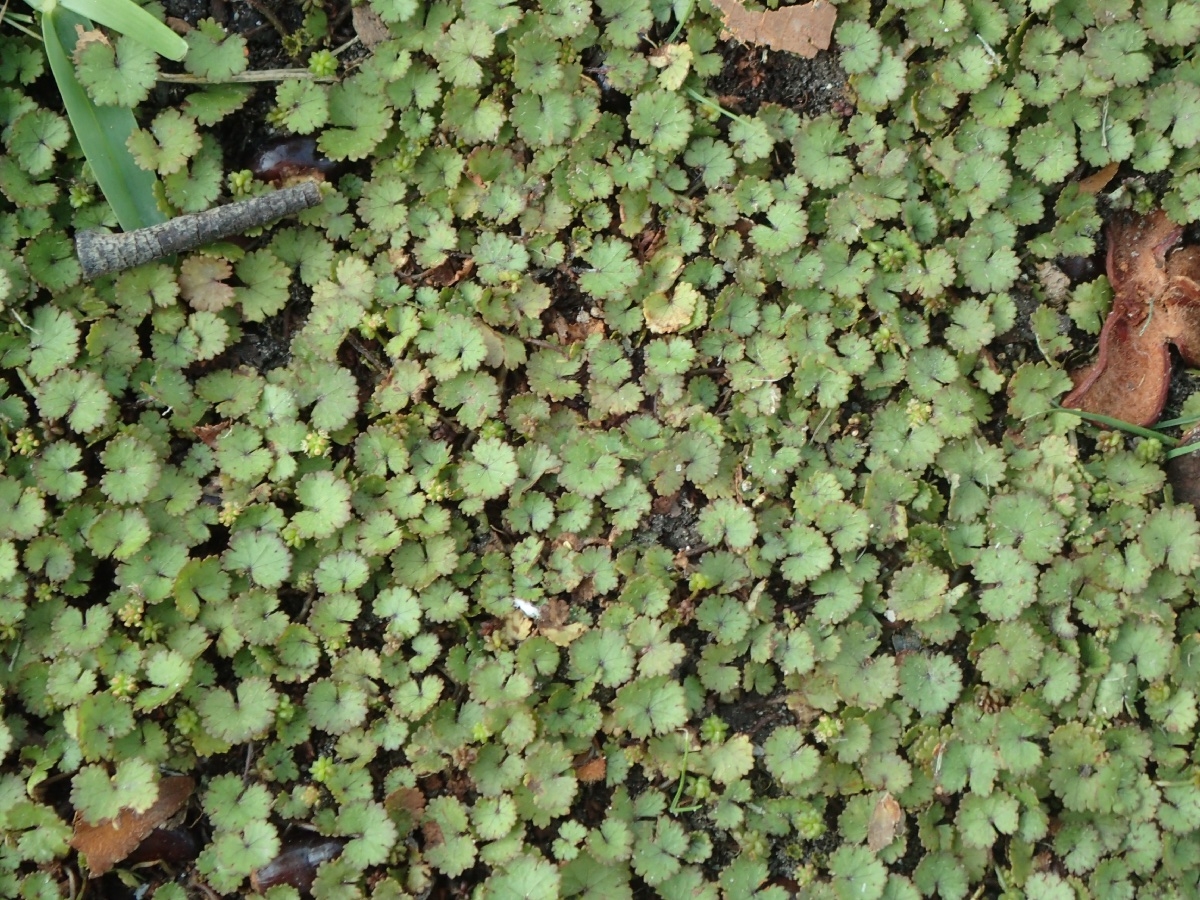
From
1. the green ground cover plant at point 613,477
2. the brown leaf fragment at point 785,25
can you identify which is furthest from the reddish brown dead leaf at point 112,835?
the brown leaf fragment at point 785,25

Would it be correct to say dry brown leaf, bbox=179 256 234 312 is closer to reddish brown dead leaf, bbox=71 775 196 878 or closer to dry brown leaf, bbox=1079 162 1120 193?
reddish brown dead leaf, bbox=71 775 196 878

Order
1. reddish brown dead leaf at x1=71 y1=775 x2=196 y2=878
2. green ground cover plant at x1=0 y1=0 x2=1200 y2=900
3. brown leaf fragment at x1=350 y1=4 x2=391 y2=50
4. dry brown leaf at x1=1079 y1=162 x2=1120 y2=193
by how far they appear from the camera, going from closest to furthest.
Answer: reddish brown dead leaf at x1=71 y1=775 x2=196 y2=878
green ground cover plant at x1=0 y1=0 x2=1200 y2=900
brown leaf fragment at x1=350 y1=4 x2=391 y2=50
dry brown leaf at x1=1079 y1=162 x2=1120 y2=193

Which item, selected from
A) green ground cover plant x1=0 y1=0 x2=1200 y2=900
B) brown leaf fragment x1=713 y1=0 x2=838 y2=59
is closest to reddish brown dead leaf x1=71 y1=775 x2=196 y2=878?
green ground cover plant x1=0 y1=0 x2=1200 y2=900

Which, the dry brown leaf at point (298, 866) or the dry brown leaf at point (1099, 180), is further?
the dry brown leaf at point (1099, 180)

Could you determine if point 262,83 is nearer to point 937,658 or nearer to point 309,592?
point 309,592

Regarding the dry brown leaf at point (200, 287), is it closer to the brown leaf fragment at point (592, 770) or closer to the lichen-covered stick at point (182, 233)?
the lichen-covered stick at point (182, 233)

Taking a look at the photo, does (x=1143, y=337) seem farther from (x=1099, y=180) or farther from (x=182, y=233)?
(x=182, y=233)

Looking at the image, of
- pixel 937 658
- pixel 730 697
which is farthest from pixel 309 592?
pixel 937 658

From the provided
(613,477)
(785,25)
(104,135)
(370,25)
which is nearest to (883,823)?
(613,477)
